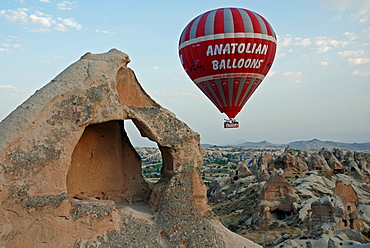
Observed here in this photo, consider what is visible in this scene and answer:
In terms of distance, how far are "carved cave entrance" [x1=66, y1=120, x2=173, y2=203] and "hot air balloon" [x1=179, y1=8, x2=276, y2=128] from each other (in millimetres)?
11093

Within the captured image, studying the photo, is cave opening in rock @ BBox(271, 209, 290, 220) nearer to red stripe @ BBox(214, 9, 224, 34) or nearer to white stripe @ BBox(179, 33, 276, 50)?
white stripe @ BBox(179, 33, 276, 50)

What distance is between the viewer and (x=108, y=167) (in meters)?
7.75

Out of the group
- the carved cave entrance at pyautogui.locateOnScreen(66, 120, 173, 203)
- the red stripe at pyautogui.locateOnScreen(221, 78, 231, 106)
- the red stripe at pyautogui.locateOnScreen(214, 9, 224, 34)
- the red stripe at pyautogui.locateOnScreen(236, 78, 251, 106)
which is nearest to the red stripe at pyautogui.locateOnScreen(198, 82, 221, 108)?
the red stripe at pyautogui.locateOnScreen(221, 78, 231, 106)

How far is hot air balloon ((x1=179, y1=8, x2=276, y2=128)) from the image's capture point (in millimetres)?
18250

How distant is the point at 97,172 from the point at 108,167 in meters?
0.23

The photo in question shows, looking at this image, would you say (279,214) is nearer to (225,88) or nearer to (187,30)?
(225,88)

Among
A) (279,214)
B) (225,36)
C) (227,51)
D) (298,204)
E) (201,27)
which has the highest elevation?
(201,27)

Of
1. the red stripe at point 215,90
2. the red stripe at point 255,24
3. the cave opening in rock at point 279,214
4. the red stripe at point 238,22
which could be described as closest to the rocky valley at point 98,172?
the red stripe at point 238,22

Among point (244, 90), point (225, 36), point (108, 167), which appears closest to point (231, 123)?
point (244, 90)

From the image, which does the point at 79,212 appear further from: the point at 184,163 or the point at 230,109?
the point at 230,109

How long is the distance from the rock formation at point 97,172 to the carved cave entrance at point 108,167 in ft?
0.06

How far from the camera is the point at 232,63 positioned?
60.3 ft

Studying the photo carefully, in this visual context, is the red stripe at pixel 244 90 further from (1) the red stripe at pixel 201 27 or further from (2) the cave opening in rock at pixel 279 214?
(2) the cave opening in rock at pixel 279 214

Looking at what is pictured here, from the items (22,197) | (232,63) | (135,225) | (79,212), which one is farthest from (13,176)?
(232,63)
